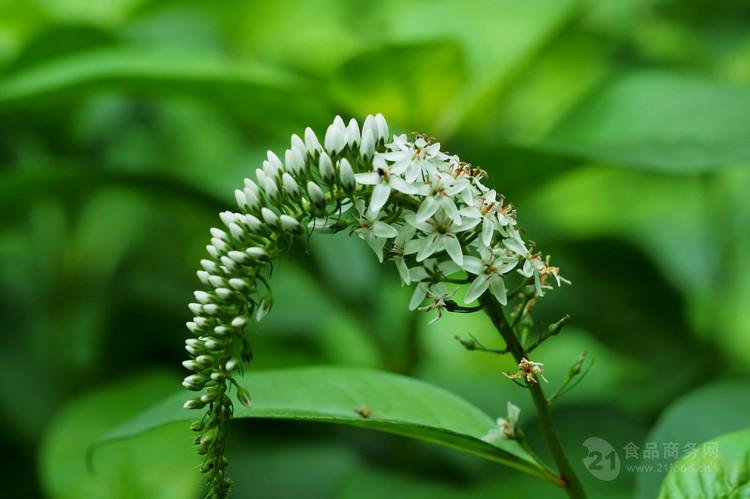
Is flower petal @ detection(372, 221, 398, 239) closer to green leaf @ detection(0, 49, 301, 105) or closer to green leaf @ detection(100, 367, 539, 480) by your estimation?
green leaf @ detection(100, 367, 539, 480)

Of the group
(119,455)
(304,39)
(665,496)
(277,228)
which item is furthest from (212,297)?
(304,39)

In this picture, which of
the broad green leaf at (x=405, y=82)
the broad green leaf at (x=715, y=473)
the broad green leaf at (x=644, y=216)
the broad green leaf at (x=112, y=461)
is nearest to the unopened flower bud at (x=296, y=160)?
the broad green leaf at (x=715, y=473)

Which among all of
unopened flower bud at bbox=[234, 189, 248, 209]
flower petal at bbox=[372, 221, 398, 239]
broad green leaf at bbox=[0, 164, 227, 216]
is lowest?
flower petal at bbox=[372, 221, 398, 239]

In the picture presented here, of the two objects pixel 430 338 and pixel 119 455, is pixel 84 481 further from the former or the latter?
pixel 430 338

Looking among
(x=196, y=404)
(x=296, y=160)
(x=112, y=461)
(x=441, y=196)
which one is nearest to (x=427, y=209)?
(x=441, y=196)

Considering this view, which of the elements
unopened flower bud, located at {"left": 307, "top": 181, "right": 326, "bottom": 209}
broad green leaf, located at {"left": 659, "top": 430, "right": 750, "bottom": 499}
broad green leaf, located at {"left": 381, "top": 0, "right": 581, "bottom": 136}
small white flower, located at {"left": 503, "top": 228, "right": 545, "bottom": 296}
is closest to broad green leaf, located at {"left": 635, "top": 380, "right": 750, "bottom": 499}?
broad green leaf, located at {"left": 659, "top": 430, "right": 750, "bottom": 499}
